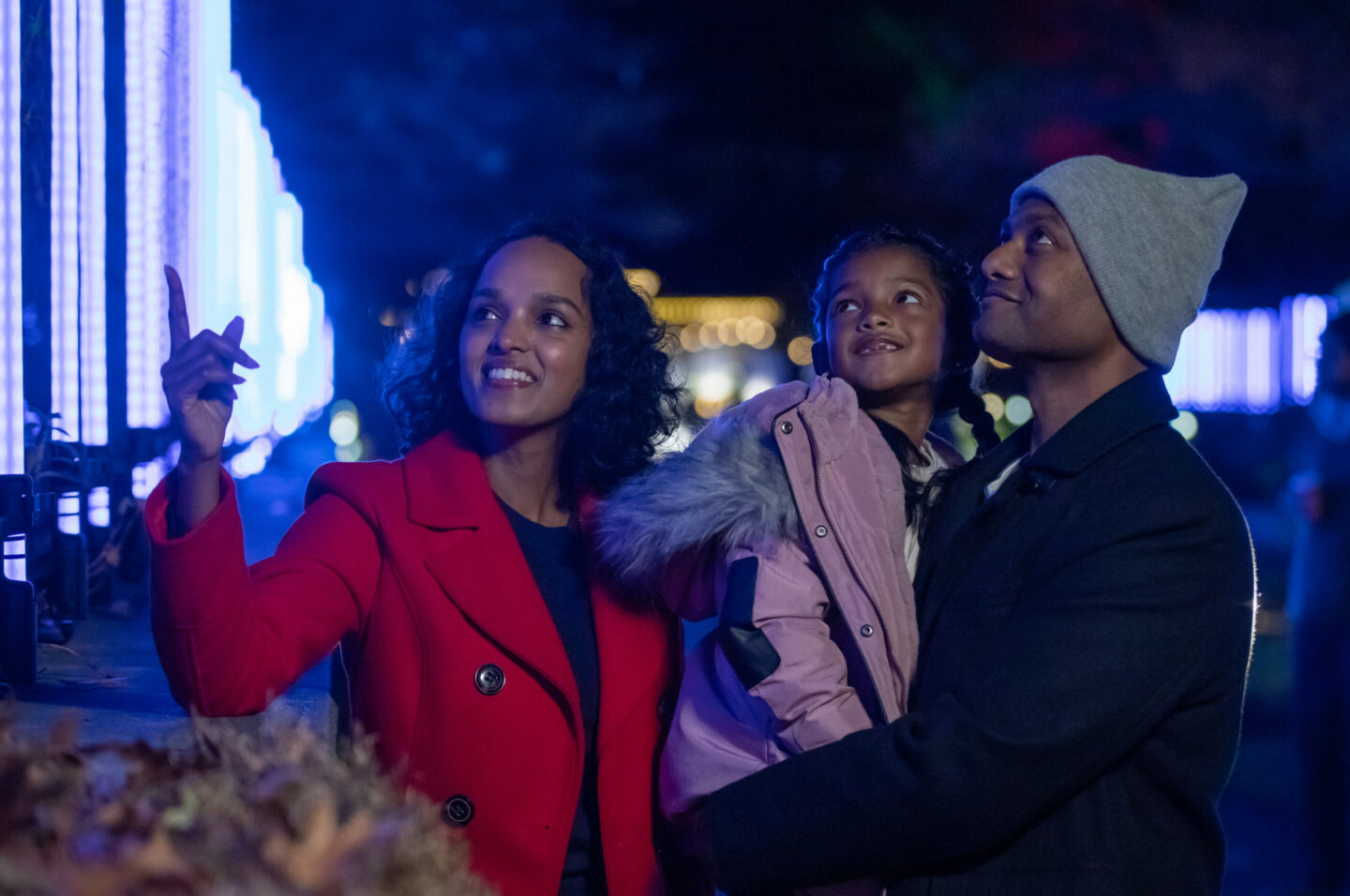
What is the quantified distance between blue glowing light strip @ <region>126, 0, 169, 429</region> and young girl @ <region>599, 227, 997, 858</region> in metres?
2.45

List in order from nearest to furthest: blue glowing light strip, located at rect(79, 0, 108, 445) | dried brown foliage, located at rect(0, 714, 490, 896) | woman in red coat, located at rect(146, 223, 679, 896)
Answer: dried brown foliage, located at rect(0, 714, 490, 896) < woman in red coat, located at rect(146, 223, 679, 896) < blue glowing light strip, located at rect(79, 0, 108, 445)

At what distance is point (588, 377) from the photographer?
2.91 m

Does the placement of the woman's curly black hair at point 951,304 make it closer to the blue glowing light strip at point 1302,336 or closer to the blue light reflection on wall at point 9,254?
the blue light reflection on wall at point 9,254

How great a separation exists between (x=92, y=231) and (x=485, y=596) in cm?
203

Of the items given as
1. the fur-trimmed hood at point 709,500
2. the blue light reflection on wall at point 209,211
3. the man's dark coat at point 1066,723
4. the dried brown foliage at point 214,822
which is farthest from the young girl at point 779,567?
the blue light reflection on wall at point 209,211

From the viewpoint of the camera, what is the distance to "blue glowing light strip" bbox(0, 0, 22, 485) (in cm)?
265

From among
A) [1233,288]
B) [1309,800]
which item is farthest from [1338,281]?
[1309,800]

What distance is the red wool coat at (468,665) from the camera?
7.59ft

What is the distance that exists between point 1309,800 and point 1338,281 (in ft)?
41.7

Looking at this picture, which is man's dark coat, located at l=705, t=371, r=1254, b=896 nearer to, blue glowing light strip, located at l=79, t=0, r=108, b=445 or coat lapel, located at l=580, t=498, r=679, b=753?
coat lapel, located at l=580, t=498, r=679, b=753

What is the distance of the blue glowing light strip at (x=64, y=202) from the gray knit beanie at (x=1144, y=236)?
7.84ft

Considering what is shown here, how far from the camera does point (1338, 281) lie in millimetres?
15516

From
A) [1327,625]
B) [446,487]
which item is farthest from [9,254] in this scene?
[1327,625]

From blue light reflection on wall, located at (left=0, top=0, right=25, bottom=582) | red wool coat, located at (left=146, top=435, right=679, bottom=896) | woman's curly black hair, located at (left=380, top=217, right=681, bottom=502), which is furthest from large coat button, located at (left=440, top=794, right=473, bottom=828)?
blue light reflection on wall, located at (left=0, top=0, right=25, bottom=582)
